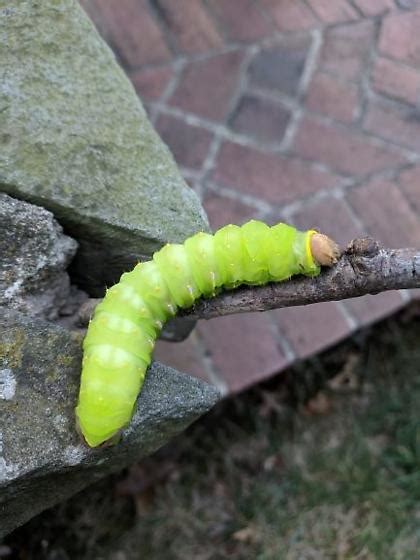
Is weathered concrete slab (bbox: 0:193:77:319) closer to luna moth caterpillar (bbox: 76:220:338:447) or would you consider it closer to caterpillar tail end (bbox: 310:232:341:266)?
luna moth caterpillar (bbox: 76:220:338:447)

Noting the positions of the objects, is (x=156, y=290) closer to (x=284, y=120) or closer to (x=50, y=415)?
(x=50, y=415)

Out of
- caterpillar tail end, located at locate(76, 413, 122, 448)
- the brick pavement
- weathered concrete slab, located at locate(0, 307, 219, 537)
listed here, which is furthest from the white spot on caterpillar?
the brick pavement

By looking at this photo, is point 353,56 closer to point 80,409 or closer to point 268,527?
point 268,527

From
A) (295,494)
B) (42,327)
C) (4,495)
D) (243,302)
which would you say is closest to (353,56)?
(295,494)

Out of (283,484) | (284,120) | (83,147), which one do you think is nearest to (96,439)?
(83,147)

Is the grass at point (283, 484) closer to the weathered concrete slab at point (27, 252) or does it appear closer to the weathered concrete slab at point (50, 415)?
the weathered concrete slab at point (50, 415)

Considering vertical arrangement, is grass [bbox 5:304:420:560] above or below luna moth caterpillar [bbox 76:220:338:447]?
below

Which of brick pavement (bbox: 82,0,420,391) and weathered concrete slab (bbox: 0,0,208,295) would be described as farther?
brick pavement (bbox: 82,0,420,391)
